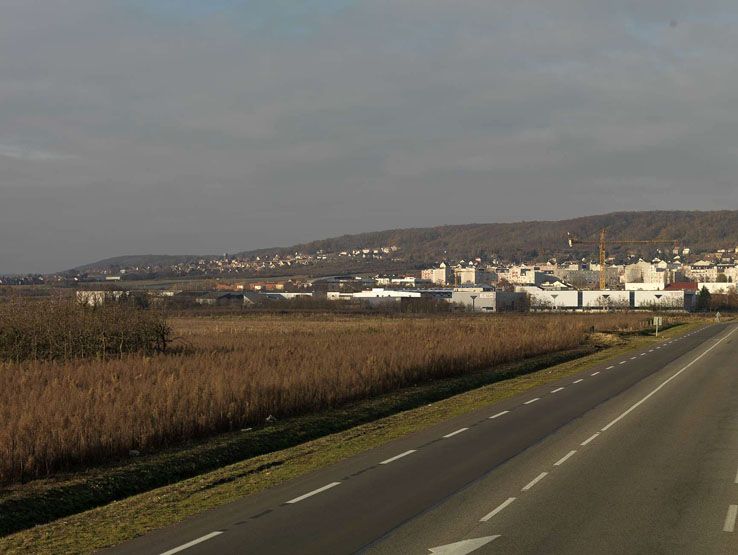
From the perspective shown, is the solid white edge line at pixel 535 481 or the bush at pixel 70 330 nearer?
the solid white edge line at pixel 535 481

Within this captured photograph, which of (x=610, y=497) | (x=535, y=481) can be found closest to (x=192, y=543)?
(x=535, y=481)

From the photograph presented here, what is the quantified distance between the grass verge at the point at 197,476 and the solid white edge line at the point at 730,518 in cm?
708

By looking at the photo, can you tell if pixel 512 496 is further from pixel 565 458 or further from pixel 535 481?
pixel 565 458

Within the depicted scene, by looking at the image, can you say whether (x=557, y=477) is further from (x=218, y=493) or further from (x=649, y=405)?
(x=649, y=405)

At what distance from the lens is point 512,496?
507 inches

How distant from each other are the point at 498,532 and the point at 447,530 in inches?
25.5

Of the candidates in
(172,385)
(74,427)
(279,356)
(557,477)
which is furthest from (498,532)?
(279,356)

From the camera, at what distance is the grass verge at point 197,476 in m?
12.0

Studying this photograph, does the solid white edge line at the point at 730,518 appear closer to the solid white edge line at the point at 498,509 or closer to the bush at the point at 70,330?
the solid white edge line at the point at 498,509

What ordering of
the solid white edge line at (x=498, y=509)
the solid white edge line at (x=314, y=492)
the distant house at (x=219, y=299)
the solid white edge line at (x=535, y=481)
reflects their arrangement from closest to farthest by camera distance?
the solid white edge line at (x=498, y=509)
the solid white edge line at (x=314, y=492)
the solid white edge line at (x=535, y=481)
the distant house at (x=219, y=299)

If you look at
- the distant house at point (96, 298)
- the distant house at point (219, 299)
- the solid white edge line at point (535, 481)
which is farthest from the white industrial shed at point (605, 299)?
the solid white edge line at point (535, 481)

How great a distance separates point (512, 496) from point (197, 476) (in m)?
6.14

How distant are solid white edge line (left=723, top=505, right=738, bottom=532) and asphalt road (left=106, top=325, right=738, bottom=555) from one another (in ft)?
0.24

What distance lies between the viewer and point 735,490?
13.3m
